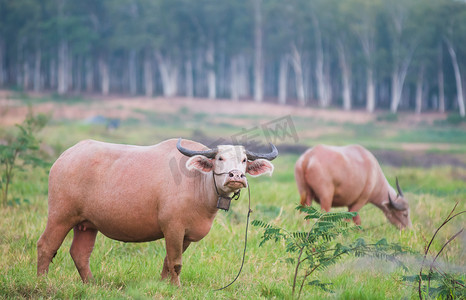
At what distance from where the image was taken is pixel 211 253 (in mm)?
7230

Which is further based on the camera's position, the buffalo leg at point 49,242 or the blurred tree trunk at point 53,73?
the blurred tree trunk at point 53,73

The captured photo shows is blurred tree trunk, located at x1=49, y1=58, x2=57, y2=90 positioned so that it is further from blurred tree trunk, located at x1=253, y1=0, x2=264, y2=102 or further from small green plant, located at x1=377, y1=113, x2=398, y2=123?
small green plant, located at x1=377, y1=113, x2=398, y2=123

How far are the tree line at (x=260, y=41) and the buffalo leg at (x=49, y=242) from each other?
42.1 m

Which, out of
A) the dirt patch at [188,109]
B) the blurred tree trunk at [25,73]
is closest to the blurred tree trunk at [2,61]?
the blurred tree trunk at [25,73]

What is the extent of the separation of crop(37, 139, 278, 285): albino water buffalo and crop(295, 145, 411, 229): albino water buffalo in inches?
131

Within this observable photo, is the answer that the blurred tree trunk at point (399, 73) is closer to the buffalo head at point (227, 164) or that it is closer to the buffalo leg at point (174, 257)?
the buffalo head at point (227, 164)

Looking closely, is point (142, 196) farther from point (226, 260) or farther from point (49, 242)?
point (226, 260)

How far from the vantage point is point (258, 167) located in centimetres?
577

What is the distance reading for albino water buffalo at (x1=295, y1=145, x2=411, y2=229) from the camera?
29.5ft

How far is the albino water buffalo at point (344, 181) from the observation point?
9.00 meters

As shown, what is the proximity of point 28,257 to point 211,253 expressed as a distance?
2499mm

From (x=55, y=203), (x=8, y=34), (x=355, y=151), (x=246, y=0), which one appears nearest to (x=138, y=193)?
(x=55, y=203)

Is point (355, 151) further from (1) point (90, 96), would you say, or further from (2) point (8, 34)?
(2) point (8, 34)

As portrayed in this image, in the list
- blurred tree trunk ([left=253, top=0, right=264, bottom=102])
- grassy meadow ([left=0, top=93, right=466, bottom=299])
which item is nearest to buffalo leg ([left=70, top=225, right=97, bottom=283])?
grassy meadow ([left=0, top=93, right=466, bottom=299])
